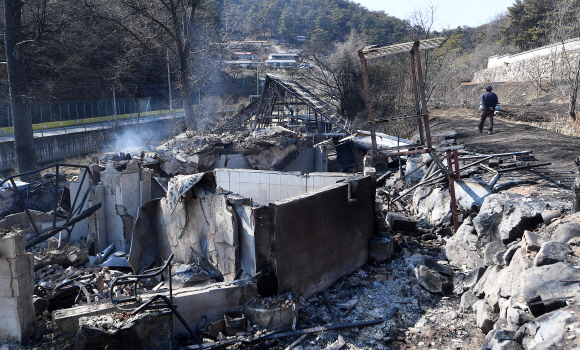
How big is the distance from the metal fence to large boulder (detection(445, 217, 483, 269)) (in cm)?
2136

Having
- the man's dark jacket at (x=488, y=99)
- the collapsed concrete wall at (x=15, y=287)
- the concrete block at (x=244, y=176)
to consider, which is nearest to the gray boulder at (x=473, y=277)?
the concrete block at (x=244, y=176)

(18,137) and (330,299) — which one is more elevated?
(18,137)

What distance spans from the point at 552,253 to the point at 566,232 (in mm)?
611

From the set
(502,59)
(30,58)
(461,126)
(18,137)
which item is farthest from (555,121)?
(30,58)

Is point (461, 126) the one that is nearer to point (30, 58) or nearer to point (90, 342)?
point (90, 342)

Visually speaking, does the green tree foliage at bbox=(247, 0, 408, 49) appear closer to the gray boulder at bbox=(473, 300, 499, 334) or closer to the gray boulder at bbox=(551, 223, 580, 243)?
the gray boulder at bbox=(551, 223, 580, 243)

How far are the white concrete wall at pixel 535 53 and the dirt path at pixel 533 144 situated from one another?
966 centimetres

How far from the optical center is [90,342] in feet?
11.9

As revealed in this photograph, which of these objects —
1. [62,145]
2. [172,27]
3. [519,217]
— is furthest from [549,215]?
[172,27]

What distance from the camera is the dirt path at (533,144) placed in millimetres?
7551

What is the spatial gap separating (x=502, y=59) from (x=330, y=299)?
32.5 meters

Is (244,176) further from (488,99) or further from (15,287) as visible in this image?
(488,99)

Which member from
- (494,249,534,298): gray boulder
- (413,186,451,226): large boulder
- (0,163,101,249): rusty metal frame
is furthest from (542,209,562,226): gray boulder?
(0,163,101,249): rusty metal frame

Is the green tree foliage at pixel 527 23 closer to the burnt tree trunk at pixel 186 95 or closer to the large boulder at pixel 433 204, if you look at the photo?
the burnt tree trunk at pixel 186 95
